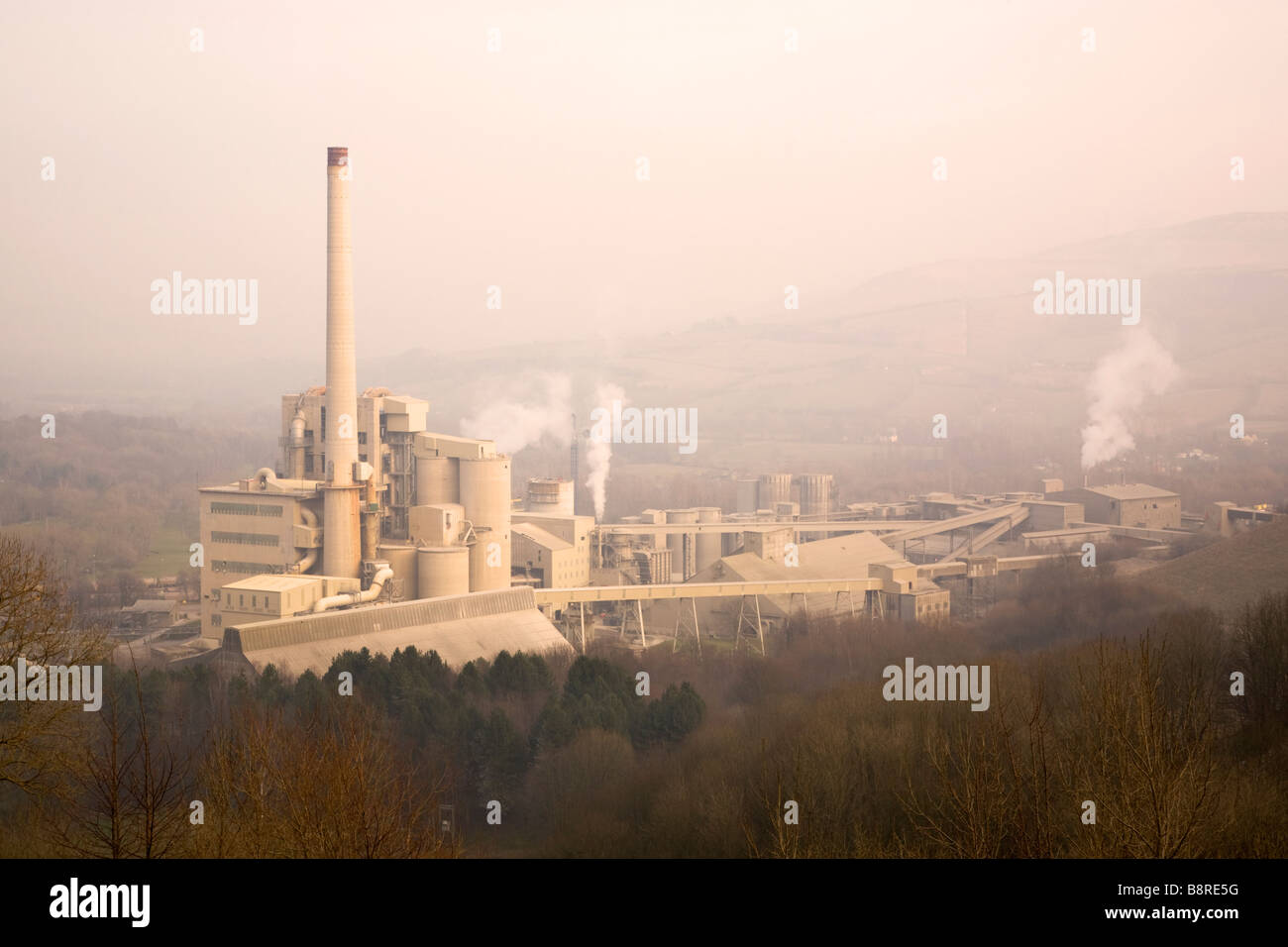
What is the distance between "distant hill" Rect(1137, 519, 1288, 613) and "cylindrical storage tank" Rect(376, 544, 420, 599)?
2194 centimetres

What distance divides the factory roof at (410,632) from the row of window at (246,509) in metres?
5.73

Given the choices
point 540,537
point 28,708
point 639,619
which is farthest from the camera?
point 540,537

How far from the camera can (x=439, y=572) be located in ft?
119

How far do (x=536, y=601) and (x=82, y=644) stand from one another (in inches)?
876

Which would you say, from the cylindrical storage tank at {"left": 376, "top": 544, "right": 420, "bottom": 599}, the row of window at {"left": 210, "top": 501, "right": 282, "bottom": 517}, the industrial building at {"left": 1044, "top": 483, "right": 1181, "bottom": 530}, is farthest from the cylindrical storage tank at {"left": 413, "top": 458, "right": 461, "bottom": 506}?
the industrial building at {"left": 1044, "top": 483, "right": 1181, "bottom": 530}

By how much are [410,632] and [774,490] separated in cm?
4691

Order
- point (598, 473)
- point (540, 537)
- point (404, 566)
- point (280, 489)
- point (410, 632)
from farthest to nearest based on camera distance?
point (598, 473)
point (540, 537)
point (404, 566)
point (280, 489)
point (410, 632)

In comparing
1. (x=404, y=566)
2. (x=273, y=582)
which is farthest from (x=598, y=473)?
(x=273, y=582)

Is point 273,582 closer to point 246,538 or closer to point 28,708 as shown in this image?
point 246,538

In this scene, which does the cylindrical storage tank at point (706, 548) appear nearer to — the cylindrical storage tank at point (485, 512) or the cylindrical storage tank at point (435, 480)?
the cylindrical storage tank at point (485, 512)

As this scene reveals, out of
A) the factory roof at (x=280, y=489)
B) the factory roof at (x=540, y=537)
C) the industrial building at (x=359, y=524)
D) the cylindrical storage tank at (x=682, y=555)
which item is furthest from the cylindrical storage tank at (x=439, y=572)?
the cylindrical storage tank at (x=682, y=555)

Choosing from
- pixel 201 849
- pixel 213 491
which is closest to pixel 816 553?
pixel 213 491

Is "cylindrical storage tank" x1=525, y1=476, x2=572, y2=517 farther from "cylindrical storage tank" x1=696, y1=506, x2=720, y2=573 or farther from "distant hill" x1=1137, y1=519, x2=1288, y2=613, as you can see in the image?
"distant hill" x1=1137, y1=519, x2=1288, y2=613
